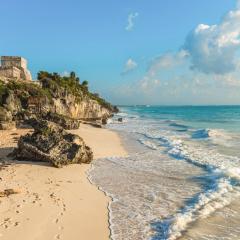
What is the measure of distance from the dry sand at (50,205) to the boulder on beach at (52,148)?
57 cm

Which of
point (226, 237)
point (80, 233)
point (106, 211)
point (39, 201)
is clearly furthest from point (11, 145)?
point (226, 237)

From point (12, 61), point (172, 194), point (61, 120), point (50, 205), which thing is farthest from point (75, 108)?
point (50, 205)

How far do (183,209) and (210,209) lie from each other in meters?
0.90

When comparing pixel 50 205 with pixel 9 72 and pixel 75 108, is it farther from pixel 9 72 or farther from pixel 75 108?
pixel 9 72

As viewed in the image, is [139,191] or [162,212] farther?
[139,191]

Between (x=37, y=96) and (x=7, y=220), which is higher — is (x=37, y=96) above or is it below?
above

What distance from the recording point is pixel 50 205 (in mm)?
11102

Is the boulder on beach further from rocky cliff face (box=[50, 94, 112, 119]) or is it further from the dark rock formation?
rocky cliff face (box=[50, 94, 112, 119])

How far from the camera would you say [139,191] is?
44.0 ft

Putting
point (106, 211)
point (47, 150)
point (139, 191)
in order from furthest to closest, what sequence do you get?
1. point (47, 150)
2. point (139, 191)
3. point (106, 211)

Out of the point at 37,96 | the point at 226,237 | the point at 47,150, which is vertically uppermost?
the point at 37,96

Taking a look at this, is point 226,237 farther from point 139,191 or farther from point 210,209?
point 139,191

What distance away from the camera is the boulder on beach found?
56.5 ft

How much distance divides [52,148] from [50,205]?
21.1 ft
